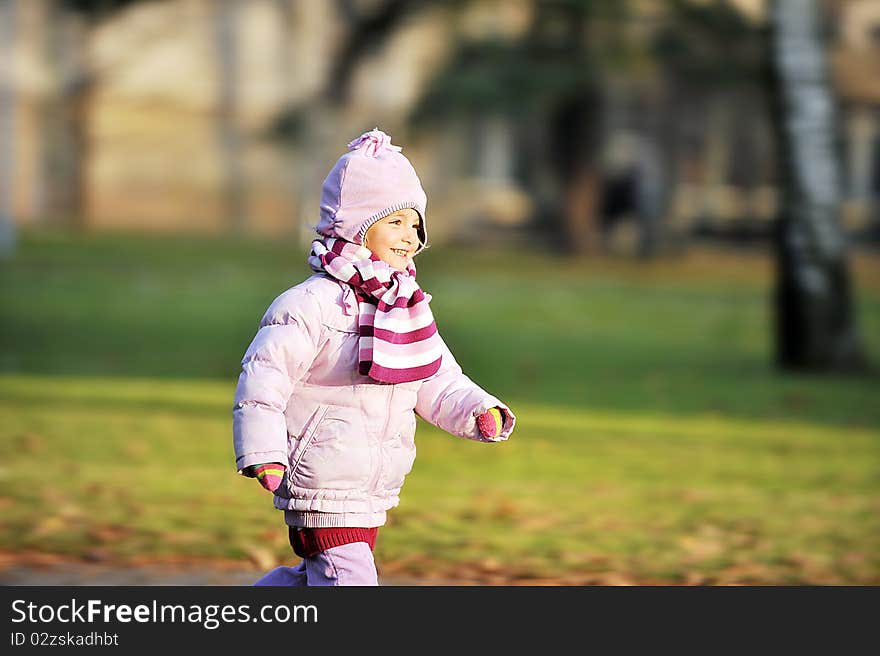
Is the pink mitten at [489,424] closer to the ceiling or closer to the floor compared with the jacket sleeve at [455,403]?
closer to the floor

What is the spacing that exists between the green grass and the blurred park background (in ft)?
0.13

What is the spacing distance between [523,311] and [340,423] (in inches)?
670

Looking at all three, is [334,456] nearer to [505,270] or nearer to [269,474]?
[269,474]

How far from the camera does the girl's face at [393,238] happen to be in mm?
4770

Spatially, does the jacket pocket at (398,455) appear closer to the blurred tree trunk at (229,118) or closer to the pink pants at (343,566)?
the pink pants at (343,566)

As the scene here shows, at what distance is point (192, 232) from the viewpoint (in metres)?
42.0

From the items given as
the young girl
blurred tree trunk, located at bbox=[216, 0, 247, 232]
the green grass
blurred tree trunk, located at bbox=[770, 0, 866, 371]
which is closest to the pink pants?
the young girl

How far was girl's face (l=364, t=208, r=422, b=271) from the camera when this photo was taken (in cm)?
477

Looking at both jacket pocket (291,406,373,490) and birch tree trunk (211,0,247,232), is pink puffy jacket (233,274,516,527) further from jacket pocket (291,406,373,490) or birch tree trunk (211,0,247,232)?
birch tree trunk (211,0,247,232)

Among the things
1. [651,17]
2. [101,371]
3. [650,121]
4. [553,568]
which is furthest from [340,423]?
[650,121]

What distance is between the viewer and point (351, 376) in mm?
4629
